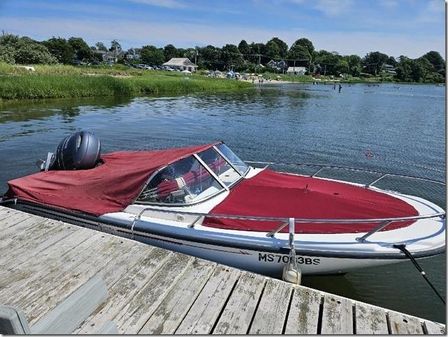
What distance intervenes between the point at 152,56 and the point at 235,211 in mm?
137076

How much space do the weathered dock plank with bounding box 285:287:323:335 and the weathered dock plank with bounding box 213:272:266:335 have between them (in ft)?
1.31

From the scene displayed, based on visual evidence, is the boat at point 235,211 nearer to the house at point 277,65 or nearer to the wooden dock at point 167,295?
the wooden dock at point 167,295

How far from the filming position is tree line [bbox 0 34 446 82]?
105188 millimetres

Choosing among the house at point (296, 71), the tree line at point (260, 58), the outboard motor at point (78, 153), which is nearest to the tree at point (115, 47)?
the tree line at point (260, 58)

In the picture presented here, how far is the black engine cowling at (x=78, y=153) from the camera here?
789cm

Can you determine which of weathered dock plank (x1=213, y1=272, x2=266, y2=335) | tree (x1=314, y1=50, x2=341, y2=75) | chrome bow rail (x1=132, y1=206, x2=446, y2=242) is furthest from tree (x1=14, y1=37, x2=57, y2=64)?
tree (x1=314, y1=50, x2=341, y2=75)

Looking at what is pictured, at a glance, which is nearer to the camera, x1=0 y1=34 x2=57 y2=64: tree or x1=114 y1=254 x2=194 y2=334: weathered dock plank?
x1=114 y1=254 x2=194 y2=334: weathered dock plank

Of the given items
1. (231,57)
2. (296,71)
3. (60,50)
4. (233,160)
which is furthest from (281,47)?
(233,160)

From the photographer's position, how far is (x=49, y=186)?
23.6 feet

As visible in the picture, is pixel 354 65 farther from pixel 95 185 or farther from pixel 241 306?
pixel 241 306

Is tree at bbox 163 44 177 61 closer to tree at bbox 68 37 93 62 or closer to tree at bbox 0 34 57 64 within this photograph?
tree at bbox 68 37 93 62

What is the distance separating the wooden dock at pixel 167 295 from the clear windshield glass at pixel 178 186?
931 mm

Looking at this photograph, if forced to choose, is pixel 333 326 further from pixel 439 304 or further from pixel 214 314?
pixel 439 304

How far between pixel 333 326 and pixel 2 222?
17.7 feet
